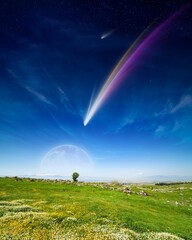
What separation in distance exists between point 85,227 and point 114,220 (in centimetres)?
476

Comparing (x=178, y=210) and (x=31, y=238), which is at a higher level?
(x=178, y=210)

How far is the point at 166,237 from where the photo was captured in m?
20.7

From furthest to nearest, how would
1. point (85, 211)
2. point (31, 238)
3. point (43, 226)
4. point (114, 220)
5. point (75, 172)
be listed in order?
1. point (75, 172)
2. point (85, 211)
3. point (114, 220)
4. point (43, 226)
5. point (31, 238)

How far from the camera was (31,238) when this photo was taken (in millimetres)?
18203

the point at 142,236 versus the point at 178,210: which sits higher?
the point at 178,210

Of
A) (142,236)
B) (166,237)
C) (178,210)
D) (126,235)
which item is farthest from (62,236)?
(178,210)

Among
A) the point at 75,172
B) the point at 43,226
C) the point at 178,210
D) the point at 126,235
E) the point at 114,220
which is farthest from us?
the point at 75,172

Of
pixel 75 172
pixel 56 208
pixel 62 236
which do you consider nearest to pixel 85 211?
pixel 56 208

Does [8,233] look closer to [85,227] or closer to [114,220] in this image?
[85,227]

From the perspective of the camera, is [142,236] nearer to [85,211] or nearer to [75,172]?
[85,211]

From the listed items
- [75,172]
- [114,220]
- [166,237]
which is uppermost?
[75,172]

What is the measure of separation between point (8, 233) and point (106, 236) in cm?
912

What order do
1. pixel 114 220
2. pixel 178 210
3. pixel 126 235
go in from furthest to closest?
pixel 178 210, pixel 114 220, pixel 126 235

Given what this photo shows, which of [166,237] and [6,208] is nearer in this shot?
[166,237]
